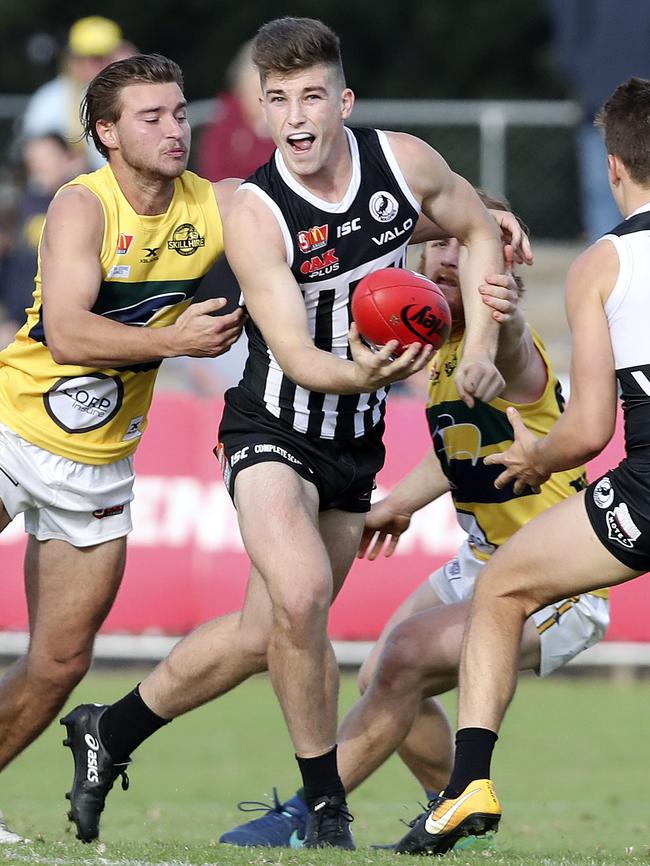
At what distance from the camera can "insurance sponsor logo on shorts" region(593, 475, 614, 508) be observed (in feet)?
17.9

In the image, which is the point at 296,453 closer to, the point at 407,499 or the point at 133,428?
the point at 133,428

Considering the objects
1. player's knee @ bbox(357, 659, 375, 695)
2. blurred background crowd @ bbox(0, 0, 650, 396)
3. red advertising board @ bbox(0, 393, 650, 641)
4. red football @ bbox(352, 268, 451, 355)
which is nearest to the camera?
red football @ bbox(352, 268, 451, 355)

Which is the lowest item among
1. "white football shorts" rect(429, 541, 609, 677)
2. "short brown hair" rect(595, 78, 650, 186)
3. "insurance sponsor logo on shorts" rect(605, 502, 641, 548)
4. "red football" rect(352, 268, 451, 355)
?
"white football shorts" rect(429, 541, 609, 677)

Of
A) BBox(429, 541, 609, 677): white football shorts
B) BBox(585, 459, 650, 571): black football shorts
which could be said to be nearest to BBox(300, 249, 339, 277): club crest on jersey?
BBox(585, 459, 650, 571): black football shorts

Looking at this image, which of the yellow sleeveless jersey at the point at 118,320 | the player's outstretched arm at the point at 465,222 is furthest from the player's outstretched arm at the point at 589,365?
the yellow sleeveless jersey at the point at 118,320

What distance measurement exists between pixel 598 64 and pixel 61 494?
10006 millimetres

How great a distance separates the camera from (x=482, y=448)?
6.52 m

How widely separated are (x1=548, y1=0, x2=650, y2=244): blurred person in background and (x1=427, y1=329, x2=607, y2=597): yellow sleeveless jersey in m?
7.91

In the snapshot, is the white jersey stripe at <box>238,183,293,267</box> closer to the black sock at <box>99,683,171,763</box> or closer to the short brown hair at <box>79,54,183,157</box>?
the short brown hair at <box>79,54,183,157</box>

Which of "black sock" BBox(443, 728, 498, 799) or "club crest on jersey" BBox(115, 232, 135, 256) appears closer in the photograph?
"black sock" BBox(443, 728, 498, 799)

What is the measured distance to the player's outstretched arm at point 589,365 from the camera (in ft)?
17.7

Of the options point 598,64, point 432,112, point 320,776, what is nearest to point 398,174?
point 320,776

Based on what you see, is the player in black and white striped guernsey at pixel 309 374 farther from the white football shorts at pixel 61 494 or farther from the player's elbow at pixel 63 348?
the player's elbow at pixel 63 348

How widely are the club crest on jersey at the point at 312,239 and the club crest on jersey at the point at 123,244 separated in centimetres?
66
